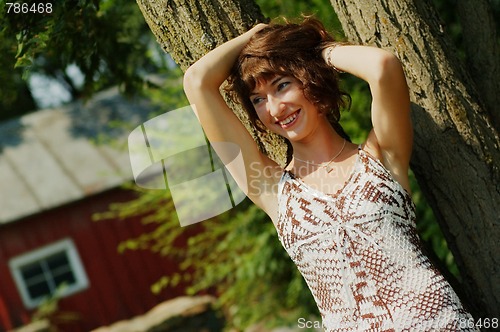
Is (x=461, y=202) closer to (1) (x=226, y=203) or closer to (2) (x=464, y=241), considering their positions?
(2) (x=464, y=241)

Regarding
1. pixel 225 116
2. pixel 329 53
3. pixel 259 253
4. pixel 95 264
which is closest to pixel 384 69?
pixel 329 53

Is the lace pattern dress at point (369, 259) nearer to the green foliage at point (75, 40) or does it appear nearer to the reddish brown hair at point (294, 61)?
the reddish brown hair at point (294, 61)

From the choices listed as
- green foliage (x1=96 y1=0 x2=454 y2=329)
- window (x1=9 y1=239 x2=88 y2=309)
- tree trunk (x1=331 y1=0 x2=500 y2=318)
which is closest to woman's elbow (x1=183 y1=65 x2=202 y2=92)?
tree trunk (x1=331 y1=0 x2=500 y2=318)

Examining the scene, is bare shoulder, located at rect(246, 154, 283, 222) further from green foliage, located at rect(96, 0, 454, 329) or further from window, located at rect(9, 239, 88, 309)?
window, located at rect(9, 239, 88, 309)

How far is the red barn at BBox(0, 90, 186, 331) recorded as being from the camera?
14.5 m

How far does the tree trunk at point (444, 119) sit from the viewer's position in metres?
3.04

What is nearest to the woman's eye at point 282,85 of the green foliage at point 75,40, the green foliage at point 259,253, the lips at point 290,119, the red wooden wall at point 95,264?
the lips at point 290,119

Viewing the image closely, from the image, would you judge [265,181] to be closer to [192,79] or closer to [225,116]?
[225,116]

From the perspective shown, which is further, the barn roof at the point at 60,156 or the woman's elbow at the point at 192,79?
the barn roof at the point at 60,156

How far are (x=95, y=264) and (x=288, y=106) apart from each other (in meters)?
12.7

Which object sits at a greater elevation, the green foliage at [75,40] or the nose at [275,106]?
the green foliage at [75,40]

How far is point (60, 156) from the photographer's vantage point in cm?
1595

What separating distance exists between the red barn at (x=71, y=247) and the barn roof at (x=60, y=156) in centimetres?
2

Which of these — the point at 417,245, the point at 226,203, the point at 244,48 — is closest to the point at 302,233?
the point at 417,245
